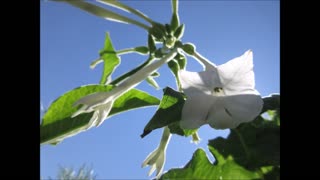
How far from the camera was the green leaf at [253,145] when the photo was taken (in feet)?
1.23

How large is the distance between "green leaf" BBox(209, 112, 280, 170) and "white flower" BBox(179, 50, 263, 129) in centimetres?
1

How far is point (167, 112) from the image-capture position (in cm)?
45

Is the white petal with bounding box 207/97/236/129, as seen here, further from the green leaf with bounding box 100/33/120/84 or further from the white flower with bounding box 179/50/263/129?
the green leaf with bounding box 100/33/120/84

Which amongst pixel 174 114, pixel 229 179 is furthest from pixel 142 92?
pixel 229 179

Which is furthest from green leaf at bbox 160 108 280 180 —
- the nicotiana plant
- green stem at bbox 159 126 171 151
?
green stem at bbox 159 126 171 151

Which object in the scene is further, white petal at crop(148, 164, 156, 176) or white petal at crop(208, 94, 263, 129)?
white petal at crop(148, 164, 156, 176)

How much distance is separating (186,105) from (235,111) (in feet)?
0.15

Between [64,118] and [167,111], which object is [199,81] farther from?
[64,118]

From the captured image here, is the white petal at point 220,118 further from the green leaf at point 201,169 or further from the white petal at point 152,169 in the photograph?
the white petal at point 152,169

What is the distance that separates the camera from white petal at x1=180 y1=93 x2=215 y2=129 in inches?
16.6

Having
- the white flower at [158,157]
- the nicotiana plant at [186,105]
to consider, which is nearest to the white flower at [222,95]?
the nicotiana plant at [186,105]
